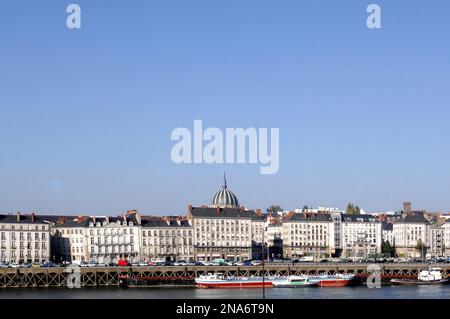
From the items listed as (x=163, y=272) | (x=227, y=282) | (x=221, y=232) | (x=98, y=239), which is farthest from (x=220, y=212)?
(x=227, y=282)

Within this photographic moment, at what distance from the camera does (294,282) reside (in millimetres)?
82312

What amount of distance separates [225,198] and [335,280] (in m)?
62.4

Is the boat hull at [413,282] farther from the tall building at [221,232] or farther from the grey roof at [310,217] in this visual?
the grey roof at [310,217]

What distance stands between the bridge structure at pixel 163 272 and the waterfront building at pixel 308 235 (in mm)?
35588

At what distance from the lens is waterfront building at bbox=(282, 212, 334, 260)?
13225 centimetres

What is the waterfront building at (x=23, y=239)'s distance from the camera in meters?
108

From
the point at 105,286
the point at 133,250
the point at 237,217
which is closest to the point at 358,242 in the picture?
the point at 237,217

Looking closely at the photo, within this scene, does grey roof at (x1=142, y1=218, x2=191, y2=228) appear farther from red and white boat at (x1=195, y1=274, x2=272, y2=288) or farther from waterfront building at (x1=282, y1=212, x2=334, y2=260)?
red and white boat at (x1=195, y1=274, x2=272, y2=288)

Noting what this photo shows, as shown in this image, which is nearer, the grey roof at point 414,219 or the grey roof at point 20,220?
the grey roof at point 20,220

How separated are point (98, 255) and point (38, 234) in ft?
25.2

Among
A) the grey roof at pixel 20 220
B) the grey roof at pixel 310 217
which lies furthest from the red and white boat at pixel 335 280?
the grey roof at pixel 310 217

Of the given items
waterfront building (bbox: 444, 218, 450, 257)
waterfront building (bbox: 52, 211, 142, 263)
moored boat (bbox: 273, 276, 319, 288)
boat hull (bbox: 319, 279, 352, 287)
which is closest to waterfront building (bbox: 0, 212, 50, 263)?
waterfront building (bbox: 52, 211, 142, 263)
